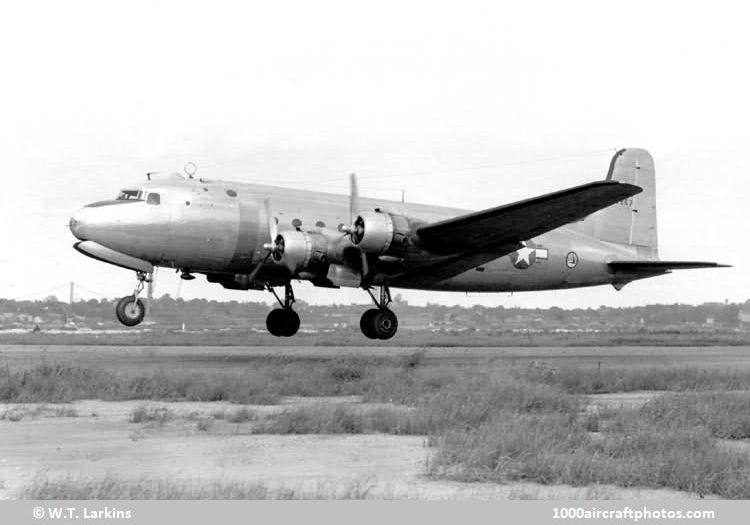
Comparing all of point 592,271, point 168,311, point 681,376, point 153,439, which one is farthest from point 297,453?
point 168,311

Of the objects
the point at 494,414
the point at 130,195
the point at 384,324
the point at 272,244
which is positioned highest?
the point at 130,195

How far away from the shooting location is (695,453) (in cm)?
927

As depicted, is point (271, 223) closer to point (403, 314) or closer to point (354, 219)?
point (354, 219)

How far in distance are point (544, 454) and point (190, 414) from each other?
5.85 metres

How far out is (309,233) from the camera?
21891 mm

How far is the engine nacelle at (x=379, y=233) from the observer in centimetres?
2098

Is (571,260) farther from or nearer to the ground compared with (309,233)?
nearer to the ground

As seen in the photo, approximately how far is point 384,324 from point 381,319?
0.15 meters

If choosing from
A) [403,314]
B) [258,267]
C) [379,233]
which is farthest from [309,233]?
[403,314]

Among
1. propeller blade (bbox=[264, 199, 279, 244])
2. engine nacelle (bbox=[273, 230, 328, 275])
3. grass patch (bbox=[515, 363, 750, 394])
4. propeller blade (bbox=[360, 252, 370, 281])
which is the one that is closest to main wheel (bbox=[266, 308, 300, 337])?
engine nacelle (bbox=[273, 230, 328, 275])

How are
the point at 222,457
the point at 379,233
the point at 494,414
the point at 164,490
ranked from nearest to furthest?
the point at 164,490
the point at 222,457
the point at 494,414
the point at 379,233

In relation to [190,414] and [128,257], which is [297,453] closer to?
[190,414]

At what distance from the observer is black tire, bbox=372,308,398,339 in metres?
22.8

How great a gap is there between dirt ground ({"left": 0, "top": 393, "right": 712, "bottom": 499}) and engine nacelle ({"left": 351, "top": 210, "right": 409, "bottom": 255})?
8941mm
